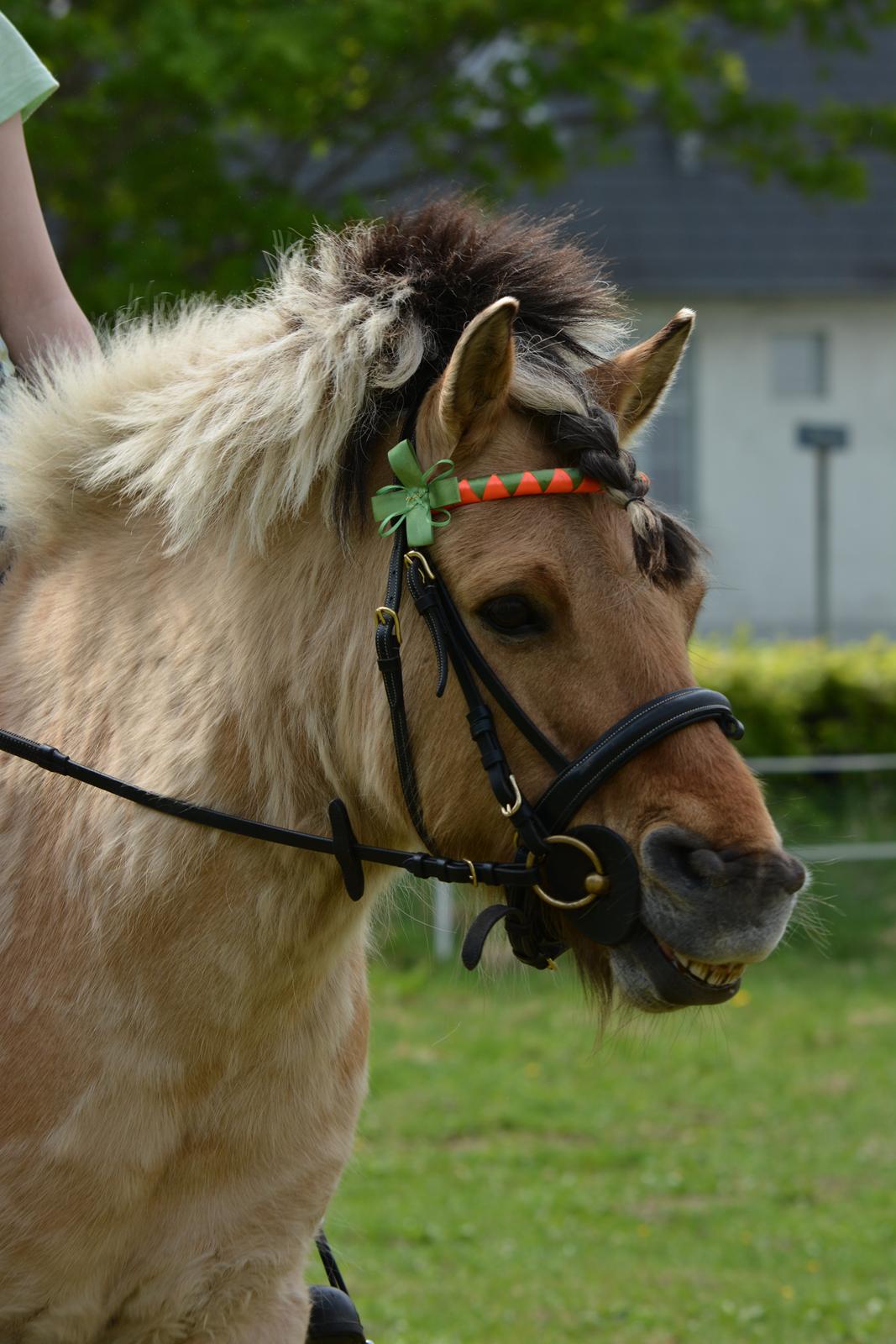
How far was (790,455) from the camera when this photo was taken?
87.9 ft

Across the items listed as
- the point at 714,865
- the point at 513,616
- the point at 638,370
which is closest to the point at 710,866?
the point at 714,865

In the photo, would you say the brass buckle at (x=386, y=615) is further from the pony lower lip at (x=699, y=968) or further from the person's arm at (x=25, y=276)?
the person's arm at (x=25, y=276)

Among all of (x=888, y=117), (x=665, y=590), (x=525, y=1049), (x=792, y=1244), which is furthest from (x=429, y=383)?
(x=888, y=117)

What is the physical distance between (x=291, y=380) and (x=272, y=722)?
553mm

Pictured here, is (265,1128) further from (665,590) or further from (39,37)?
(39,37)

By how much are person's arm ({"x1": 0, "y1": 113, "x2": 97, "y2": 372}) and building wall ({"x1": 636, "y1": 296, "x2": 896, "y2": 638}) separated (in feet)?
78.6

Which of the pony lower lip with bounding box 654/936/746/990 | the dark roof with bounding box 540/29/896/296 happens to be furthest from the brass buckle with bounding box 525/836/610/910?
the dark roof with bounding box 540/29/896/296

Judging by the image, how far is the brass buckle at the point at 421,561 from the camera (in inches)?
89.0

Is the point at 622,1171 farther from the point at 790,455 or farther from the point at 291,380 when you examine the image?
the point at 790,455

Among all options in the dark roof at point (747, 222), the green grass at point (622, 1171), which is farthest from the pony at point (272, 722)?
the dark roof at point (747, 222)

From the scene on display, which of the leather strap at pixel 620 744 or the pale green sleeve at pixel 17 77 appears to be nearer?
the leather strap at pixel 620 744

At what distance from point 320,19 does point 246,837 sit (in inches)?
305

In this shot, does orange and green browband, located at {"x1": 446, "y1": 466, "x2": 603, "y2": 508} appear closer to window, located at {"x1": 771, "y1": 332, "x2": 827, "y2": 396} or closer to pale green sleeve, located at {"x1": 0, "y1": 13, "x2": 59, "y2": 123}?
pale green sleeve, located at {"x1": 0, "y1": 13, "x2": 59, "y2": 123}

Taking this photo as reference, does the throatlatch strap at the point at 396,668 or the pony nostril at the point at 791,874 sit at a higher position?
the throatlatch strap at the point at 396,668
